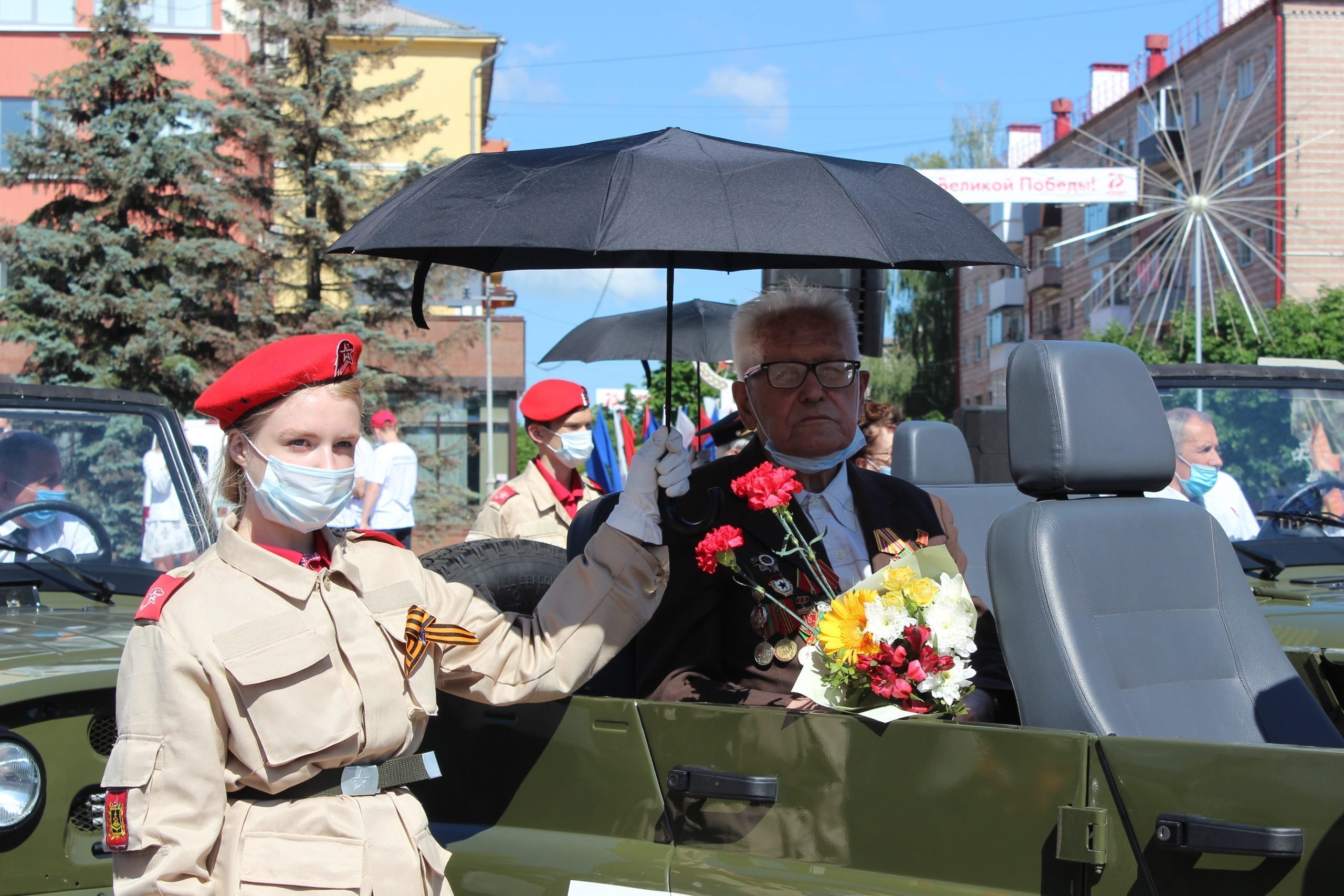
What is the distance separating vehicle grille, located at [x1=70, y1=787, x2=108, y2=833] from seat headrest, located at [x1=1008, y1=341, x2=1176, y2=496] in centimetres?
240

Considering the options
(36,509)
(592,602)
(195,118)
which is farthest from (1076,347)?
(195,118)

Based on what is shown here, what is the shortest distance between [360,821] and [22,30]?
3645cm

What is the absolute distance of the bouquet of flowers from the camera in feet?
8.55

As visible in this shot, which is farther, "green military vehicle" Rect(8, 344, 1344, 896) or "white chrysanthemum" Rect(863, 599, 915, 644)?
"white chrysanthemum" Rect(863, 599, 915, 644)

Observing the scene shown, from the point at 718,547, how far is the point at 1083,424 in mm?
917

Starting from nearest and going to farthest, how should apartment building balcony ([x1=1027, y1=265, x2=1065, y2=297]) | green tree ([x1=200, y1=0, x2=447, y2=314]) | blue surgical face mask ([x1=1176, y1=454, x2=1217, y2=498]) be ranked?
blue surgical face mask ([x1=1176, y1=454, x2=1217, y2=498]) < green tree ([x1=200, y1=0, x2=447, y2=314]) < apartment building balcony ([x1=1027, y1=265, x2=1065, y2=297])

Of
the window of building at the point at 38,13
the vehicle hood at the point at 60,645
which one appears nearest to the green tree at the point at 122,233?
the window of building at the point at 38,13


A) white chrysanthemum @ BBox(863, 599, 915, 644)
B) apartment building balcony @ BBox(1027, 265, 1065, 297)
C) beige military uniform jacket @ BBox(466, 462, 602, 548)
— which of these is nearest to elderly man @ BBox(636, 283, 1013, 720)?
white chrysanthemum @ BBox(863, 599, 915, 644)

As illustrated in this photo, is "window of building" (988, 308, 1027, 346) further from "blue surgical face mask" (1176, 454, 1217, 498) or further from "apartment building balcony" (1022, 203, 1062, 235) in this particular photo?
"blue surgical face mask" (1176, 454, 1217, 498)

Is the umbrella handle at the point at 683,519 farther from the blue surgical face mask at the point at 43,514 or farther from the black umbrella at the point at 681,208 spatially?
the blue surgical face mask at the point at 43,514

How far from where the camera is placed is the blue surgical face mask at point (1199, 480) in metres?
5.15

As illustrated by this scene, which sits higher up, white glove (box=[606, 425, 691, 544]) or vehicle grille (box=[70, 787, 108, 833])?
white glove (box=[606, 425, 691, 544])

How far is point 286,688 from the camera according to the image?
2324mm

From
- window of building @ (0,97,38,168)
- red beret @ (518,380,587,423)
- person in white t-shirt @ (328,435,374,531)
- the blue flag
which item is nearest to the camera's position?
red beret @ (518,380,587,423)
